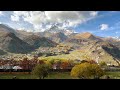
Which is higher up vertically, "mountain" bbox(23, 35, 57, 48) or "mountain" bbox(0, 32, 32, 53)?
"mountain" bbox(23, 35, 57, 48)

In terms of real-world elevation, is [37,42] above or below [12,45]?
above

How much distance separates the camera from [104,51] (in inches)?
4911

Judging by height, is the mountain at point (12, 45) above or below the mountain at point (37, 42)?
below

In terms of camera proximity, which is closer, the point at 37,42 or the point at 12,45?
the point at 12,45

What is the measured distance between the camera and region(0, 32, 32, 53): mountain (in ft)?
401

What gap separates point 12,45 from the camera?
415 ft

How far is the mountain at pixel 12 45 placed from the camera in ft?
401

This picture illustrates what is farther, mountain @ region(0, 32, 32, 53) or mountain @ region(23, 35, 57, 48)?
mountain @ region(23, 35, 57, 48)

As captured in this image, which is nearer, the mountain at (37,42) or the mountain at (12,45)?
the mountain at (12,45)
